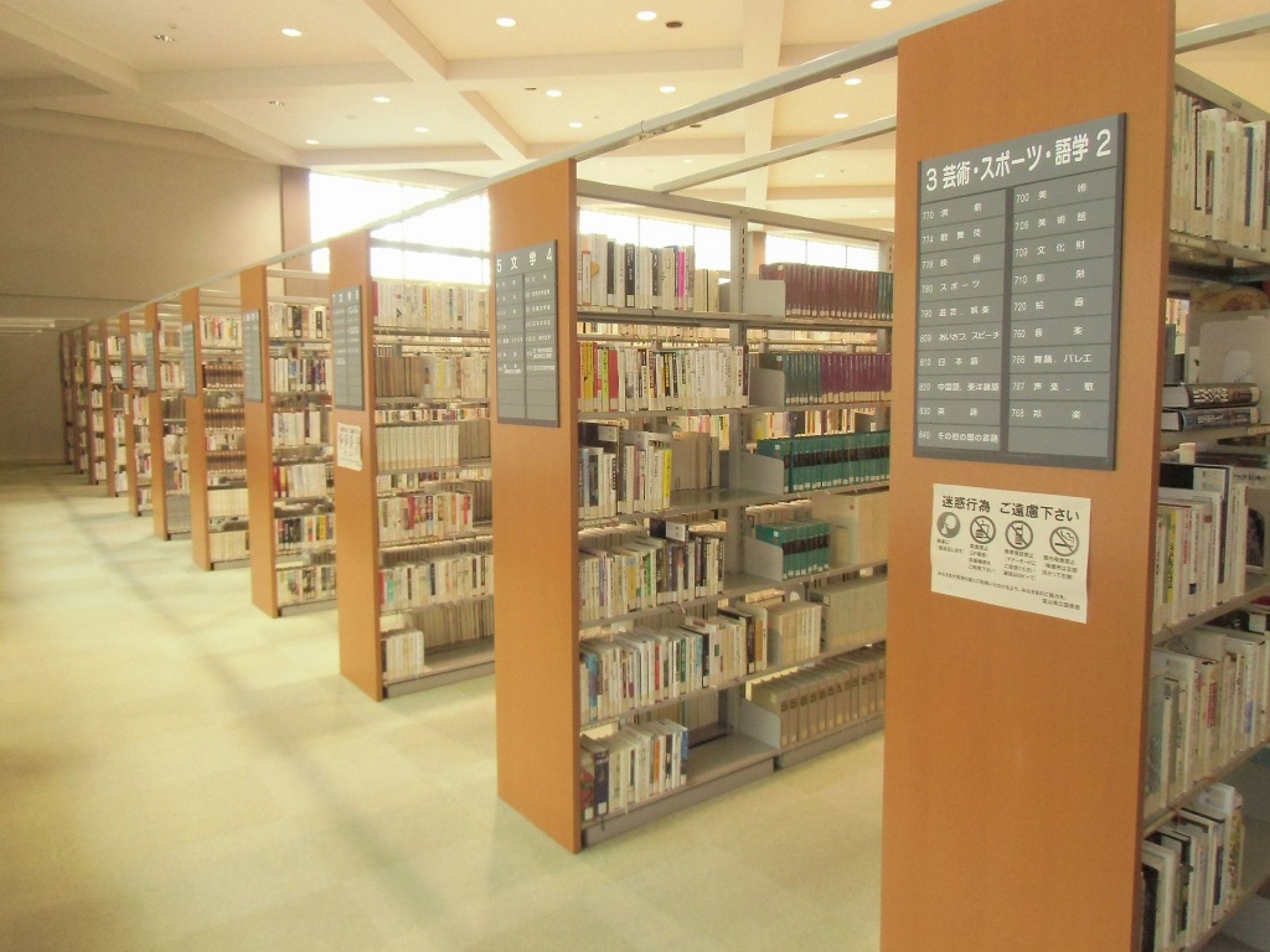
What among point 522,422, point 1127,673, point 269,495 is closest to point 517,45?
point 269,495

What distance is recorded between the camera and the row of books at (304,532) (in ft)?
20.5

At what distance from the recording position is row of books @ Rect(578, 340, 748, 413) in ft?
10.6

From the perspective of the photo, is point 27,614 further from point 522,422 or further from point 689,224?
point 689,224

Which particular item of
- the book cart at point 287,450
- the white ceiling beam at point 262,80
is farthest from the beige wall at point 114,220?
the book cart at point 287,450

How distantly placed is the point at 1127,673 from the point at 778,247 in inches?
668

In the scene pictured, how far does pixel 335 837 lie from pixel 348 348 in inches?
100

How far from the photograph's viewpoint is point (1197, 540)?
6.43ft

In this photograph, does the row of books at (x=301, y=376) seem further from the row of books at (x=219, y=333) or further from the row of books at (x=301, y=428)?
the row of books at (x=219, y=333)

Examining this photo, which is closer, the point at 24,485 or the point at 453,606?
the point at 453,606

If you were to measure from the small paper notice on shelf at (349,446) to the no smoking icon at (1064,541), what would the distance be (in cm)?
369

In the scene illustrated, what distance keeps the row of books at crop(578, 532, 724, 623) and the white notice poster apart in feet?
5.12

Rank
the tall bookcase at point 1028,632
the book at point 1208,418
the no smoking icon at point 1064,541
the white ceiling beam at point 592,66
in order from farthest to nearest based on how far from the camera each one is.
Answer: the white ceiling beam at point 592,66
the book at point 1208,418
the no smoking icon at point 1064,541
the tall bookcase at point 1028,632

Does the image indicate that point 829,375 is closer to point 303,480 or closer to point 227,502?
point 303,480

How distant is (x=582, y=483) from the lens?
3164 millimetres
